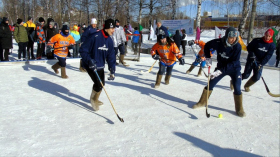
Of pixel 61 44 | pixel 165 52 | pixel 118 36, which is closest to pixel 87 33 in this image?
pixel 61 44

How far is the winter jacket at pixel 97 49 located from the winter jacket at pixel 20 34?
6546 mm

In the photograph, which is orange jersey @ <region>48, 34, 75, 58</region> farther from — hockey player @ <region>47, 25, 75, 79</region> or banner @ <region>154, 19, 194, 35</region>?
banner @ <region>154, 19, 194, 35</region>

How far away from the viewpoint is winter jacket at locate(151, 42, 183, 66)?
5910 mm

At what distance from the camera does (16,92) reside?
541 centimetres

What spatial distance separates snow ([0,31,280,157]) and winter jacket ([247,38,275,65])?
98cm

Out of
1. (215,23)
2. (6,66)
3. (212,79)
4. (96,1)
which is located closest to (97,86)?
(212,79)

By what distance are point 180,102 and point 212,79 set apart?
1.04m

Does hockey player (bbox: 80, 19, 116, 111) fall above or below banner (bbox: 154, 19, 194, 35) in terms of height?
below

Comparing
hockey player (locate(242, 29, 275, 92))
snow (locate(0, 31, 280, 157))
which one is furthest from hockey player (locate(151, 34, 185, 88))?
hockey player (locate(242, 29, 275, 92))

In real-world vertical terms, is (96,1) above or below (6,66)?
above

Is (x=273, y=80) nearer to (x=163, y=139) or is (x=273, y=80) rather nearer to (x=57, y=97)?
(x=163, y=139)

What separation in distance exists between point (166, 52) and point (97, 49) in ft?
8.17

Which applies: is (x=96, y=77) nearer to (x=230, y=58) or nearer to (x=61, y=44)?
(x=230, y=58)

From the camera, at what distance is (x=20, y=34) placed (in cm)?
909
